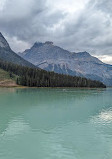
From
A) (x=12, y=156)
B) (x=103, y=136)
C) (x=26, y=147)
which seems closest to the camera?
(x=12, y=156)

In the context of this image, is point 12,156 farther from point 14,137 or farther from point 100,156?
point 100,156

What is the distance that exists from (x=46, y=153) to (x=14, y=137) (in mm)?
8066

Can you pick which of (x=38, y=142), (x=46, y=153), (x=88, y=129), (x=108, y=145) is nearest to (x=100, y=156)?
(x=108, y=145)

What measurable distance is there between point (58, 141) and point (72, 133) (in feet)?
17.8

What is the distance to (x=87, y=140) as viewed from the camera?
29.5 metres

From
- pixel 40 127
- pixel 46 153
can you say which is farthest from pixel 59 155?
pixel 40 127

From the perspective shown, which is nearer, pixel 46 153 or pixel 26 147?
pixel 46 153

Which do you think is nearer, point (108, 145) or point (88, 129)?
point (108, 145)

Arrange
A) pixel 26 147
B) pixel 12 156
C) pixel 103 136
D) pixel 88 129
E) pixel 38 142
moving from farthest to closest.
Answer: pixel 88 129 < pixel 103 136 < pixel 38 142 < pixel 26 147 < pixel 12 156

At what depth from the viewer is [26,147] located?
25969mm

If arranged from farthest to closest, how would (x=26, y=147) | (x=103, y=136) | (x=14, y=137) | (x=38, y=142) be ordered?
(x=103, y=136) → (x=14, y=137) → (x=38, y=142) → (x=26, y=147)

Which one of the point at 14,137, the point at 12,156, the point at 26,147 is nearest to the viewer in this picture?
the point at 12,156

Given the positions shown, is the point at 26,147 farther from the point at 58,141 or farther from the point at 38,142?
the point at 58,141

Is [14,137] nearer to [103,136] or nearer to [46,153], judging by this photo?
[46,153]
